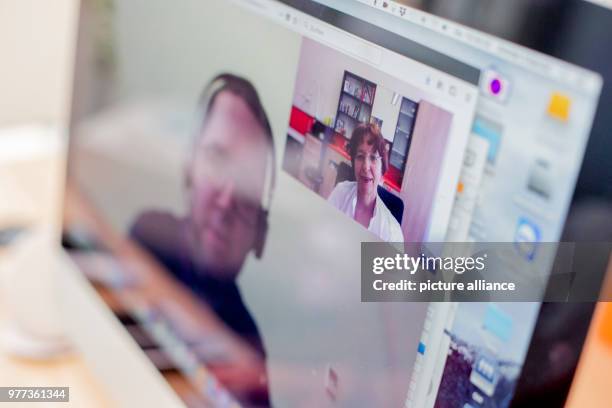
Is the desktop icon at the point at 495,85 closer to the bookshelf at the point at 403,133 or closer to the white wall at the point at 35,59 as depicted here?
the bookshelf at the point at 403,133

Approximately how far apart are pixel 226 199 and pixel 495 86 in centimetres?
23

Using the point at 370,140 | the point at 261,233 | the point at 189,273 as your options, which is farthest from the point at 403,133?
the point at 189,273

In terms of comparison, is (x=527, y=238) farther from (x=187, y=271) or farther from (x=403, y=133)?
(x=187, y=271)

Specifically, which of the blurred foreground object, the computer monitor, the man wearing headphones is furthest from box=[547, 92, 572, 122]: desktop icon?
the blurred foreground object

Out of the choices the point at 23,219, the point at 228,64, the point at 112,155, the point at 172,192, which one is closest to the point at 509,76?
the point at 228,64

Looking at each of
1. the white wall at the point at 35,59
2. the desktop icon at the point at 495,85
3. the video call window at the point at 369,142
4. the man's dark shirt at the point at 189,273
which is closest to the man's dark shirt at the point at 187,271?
the man's dark shirt at the point at 189,273

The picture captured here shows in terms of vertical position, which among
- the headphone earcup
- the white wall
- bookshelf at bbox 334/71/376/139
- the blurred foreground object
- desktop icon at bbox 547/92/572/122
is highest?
desktop icon at bbox 547/92/572/122

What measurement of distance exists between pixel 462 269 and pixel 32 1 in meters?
1.00

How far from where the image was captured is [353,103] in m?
0.38

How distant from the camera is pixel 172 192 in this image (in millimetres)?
569

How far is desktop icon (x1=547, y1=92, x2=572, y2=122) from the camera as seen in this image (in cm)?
29

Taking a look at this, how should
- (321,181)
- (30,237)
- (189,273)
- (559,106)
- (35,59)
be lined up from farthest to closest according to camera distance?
(35,59) → (30,237) → (189,273) → (321,181) → (559,106)

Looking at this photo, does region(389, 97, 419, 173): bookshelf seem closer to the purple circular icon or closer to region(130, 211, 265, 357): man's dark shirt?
the purple circular icon

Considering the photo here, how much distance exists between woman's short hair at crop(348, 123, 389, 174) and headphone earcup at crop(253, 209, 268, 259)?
0.09 m
